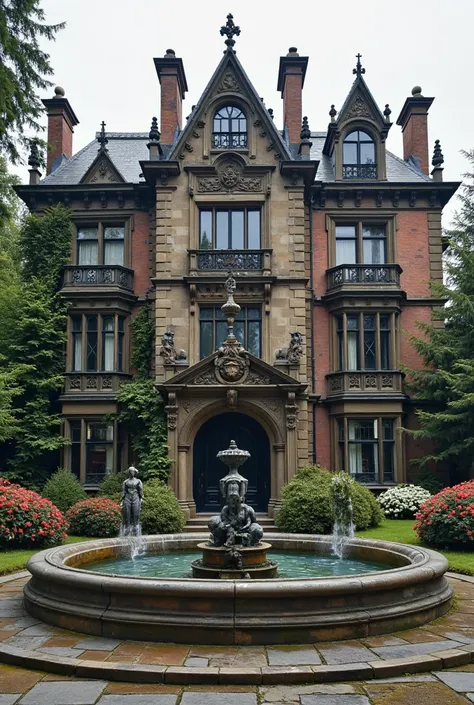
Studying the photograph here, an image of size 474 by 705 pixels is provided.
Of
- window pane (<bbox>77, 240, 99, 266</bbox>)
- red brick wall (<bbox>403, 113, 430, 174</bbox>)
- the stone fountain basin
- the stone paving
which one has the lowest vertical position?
the stone paving

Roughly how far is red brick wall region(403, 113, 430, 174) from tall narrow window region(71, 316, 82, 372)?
16.7 metres

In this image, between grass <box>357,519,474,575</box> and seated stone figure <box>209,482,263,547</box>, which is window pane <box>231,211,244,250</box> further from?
seated stone figure <box>209,482,263,547</box>

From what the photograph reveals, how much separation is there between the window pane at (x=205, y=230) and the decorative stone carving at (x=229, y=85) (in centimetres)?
513

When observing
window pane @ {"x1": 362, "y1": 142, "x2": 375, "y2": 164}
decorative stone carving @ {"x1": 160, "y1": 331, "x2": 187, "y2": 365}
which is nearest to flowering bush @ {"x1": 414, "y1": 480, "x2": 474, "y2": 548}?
decorative stone carving @ {"x1": 160, "y1": 331, "x2": 187, "y2": 365}

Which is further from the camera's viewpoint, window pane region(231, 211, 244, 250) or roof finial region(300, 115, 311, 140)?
roof finial region(300, 115, 311, 140)

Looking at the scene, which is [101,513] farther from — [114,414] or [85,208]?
[85,208]

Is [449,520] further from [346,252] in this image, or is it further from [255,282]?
[346,252]

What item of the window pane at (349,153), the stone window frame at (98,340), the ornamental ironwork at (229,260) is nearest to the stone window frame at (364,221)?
the window pane at (349,153)

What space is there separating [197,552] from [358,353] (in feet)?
46.3

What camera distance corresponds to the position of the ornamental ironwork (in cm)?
2517

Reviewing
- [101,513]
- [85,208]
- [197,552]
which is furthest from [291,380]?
[85,208]

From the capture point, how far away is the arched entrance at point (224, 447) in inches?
962

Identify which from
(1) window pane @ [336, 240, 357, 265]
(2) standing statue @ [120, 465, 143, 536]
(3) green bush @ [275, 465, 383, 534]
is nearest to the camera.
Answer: (2) standing statue @ [120, 465, 143, 536]

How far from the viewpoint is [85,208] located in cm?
2738
